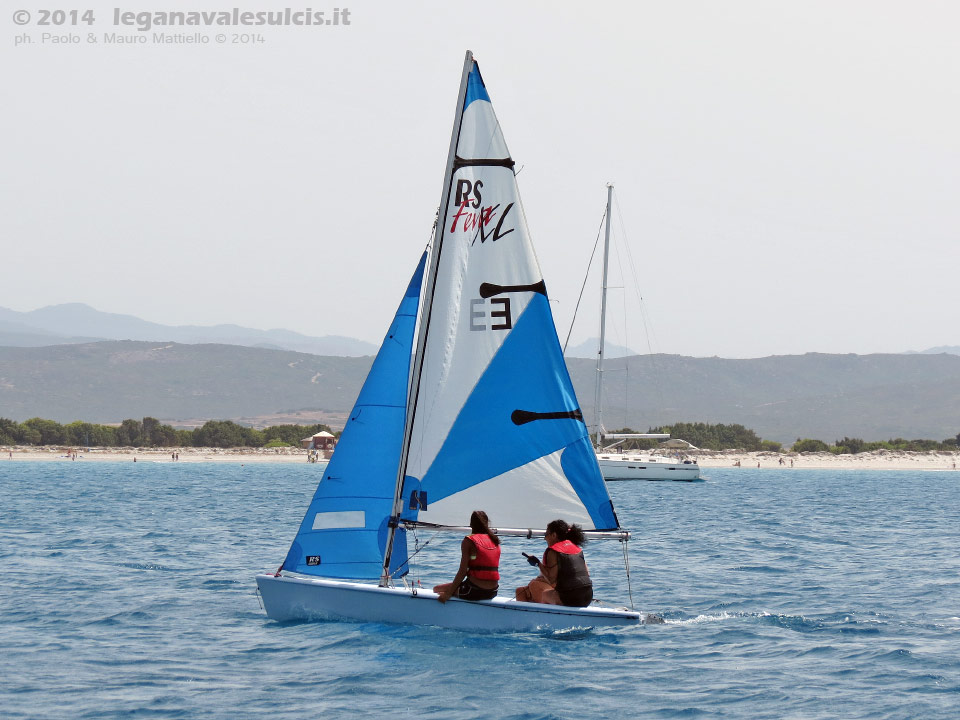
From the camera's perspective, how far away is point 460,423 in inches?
639

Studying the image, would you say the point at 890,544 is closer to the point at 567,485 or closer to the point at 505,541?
the point at 505,541

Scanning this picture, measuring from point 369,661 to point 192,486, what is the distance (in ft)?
169

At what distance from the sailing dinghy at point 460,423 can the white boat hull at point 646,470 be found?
52.1 metres

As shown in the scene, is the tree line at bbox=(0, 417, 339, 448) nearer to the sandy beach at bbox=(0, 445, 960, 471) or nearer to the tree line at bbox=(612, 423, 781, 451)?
the sandy beach at bbox=(0, 445, 960, 471)

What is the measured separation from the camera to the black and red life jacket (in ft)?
49.7

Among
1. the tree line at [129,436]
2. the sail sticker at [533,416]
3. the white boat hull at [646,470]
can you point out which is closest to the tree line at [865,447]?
the tree line at [129,436]

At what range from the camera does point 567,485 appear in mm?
16219

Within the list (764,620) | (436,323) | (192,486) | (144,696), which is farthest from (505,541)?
(192,486)

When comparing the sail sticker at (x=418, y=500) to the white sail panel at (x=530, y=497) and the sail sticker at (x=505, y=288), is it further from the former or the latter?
the sail sticker at (x=505, y=288)

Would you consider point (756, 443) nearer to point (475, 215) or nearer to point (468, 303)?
point (468, 303)

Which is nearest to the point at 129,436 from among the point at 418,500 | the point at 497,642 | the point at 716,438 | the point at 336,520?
the point at 716,438

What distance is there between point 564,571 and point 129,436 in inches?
4836

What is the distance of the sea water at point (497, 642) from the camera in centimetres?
1309

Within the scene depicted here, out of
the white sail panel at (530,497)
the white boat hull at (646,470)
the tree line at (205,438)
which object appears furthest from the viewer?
the tree line at (205,438)
